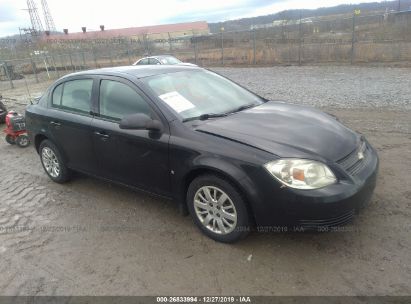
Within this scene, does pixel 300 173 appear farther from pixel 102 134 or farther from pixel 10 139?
pixel 10 139

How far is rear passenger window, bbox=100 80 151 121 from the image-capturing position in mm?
3961

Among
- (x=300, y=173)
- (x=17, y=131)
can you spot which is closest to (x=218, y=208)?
(x=300, y=173)

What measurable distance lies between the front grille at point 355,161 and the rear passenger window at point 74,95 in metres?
3.02

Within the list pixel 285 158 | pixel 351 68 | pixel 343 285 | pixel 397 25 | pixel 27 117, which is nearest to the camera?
pixel 343 285

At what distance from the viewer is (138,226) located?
13.3 ft

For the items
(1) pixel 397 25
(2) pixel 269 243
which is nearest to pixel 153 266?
(2) pixel 269 243

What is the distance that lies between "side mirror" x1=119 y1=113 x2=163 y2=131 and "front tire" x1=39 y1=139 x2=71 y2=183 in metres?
1.94

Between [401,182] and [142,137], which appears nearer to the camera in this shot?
[142,137]

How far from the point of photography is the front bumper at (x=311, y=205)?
3031mm

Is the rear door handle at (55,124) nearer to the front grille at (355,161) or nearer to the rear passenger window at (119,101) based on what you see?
the rear passenger window at (119,101)

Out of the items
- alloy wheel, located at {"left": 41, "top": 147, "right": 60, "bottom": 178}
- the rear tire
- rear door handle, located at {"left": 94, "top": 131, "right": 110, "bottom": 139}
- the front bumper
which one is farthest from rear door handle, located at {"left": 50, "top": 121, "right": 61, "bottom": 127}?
the rear tire

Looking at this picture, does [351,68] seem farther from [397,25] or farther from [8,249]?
[8,249]

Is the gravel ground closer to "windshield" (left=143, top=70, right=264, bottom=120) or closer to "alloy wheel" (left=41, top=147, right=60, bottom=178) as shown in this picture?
"windshield" (left=143, top=70, right=264, bottom=120)

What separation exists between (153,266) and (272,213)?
3.88 ft
